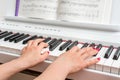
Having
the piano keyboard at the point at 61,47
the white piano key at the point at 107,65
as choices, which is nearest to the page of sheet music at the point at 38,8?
the piano keyboard at the point at 61,47

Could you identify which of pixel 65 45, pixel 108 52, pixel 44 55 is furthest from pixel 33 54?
pixel 108 52

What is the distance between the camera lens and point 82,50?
993 mm

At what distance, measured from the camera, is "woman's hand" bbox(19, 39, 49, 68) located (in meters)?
1.00

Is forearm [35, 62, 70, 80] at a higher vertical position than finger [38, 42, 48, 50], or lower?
lower

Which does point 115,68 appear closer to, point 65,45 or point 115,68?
point 115,68

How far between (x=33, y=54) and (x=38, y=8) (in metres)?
0.43

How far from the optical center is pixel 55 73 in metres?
0.87

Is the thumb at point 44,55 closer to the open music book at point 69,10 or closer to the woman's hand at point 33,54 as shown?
the woman's hand at point 33,54

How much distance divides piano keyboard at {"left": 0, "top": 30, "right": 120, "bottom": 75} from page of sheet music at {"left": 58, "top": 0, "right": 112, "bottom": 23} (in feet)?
0.49

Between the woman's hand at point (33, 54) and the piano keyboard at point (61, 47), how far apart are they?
33mm

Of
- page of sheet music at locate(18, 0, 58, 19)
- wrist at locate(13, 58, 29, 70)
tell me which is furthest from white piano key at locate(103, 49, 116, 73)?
page of sheet music at locate(18, 0, 58, 19)

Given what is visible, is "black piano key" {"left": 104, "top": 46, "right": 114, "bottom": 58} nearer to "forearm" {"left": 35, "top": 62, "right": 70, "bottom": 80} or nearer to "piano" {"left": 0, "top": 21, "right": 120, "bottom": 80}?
"piano" {"left": 0, "top": 21, "right": 120, "bottom": 80}

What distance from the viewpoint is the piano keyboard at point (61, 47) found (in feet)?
2.97

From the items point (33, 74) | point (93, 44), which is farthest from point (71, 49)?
point (33, 74)
